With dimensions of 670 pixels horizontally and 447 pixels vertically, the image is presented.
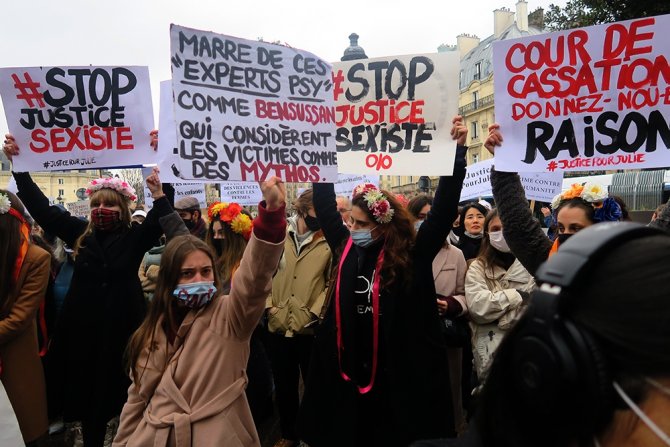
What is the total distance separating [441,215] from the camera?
10.4 ft

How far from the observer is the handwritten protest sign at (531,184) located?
24.6 ft

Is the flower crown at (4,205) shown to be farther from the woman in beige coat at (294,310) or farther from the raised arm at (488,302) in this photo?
the raised arm at (488,302)

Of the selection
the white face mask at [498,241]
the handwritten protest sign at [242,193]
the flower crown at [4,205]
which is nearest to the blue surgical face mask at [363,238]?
the white face mask at [498,241]

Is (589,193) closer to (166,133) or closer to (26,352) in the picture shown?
(166,133)

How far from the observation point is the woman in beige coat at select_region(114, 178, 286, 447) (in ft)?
7.86

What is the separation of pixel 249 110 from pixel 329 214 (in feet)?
3.00

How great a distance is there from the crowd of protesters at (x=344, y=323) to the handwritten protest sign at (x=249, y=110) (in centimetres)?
43

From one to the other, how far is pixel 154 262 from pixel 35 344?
5.55 ft

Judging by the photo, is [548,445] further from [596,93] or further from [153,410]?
[596,93]

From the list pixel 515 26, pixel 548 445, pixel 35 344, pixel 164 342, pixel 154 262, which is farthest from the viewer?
pixel 515 26

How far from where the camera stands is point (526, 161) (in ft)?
10.2

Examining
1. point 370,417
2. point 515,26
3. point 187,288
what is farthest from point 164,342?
point 515,26

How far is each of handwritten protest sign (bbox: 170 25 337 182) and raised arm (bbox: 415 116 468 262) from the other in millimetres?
671

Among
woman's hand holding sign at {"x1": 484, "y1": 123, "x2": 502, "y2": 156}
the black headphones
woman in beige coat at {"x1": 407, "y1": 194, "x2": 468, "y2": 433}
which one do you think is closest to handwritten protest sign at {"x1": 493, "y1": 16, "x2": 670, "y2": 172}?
woman's hand holding sign at {"x1": 484, "y1": 123, "x2": 502, "y2": 156}
